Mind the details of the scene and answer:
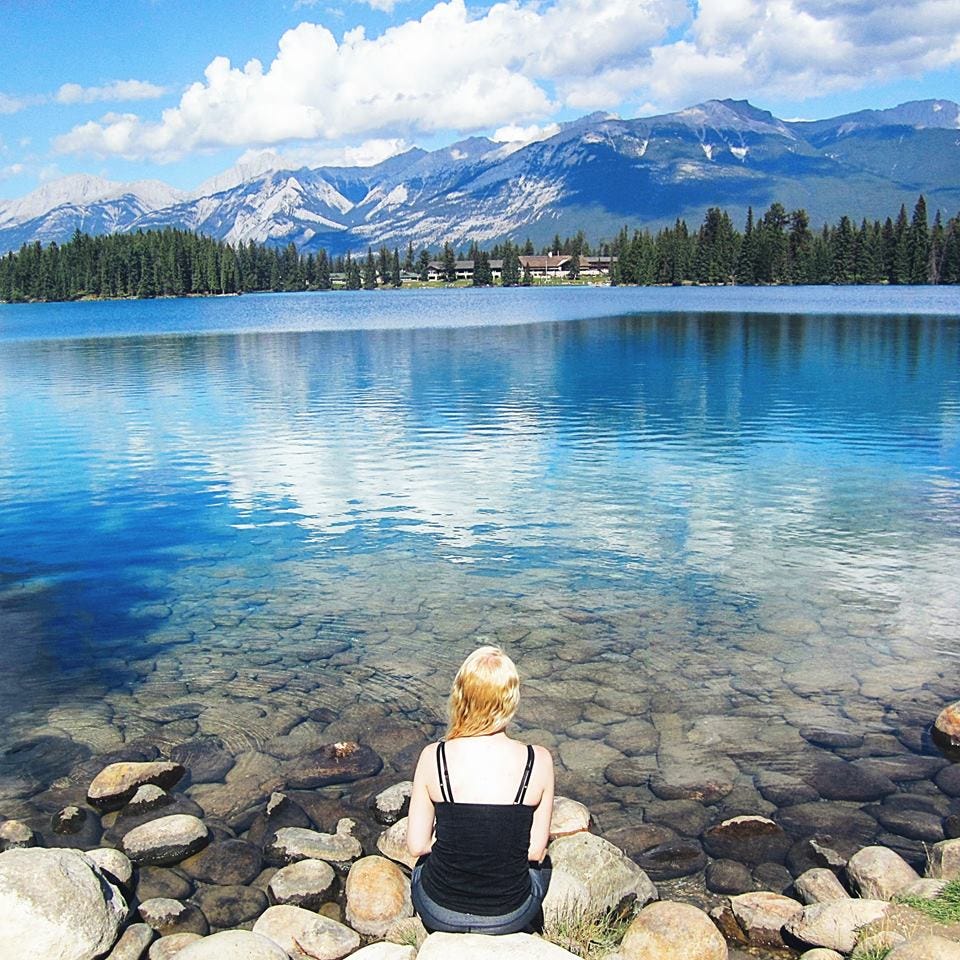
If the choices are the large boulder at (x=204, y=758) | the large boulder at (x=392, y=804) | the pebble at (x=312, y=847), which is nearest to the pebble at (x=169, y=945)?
the pebble at (x=312, y=847)

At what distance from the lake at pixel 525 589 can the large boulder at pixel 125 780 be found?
0.38 metres

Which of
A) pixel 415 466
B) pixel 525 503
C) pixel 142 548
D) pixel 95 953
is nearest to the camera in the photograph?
pixel 95 953

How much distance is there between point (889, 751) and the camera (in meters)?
12.5

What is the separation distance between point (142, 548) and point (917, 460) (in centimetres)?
2574

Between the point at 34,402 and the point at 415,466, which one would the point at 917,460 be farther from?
the point at 34,402

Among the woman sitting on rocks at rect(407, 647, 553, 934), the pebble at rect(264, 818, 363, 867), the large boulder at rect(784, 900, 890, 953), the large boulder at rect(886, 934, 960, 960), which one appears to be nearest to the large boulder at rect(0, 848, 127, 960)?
the pebble at rect(264, 818, 363, 867)

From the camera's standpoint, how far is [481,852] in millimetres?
6676

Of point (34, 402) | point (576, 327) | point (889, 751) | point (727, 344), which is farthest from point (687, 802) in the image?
point (576, 327)

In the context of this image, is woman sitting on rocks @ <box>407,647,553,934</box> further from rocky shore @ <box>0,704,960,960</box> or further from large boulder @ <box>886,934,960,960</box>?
large boulder @ <box>886,934,960,960</box>

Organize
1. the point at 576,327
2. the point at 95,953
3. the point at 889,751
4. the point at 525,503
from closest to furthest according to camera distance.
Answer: the point at 95,953 < the point at 889,751 < the point at 525,503 < the point at 576,327

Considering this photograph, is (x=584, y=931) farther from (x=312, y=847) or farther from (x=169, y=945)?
(x=169, y=945)

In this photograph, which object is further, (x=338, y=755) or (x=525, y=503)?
(x=525, y=503)

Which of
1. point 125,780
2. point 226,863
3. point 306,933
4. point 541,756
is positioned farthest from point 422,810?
point 125,780

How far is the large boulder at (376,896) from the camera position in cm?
891
